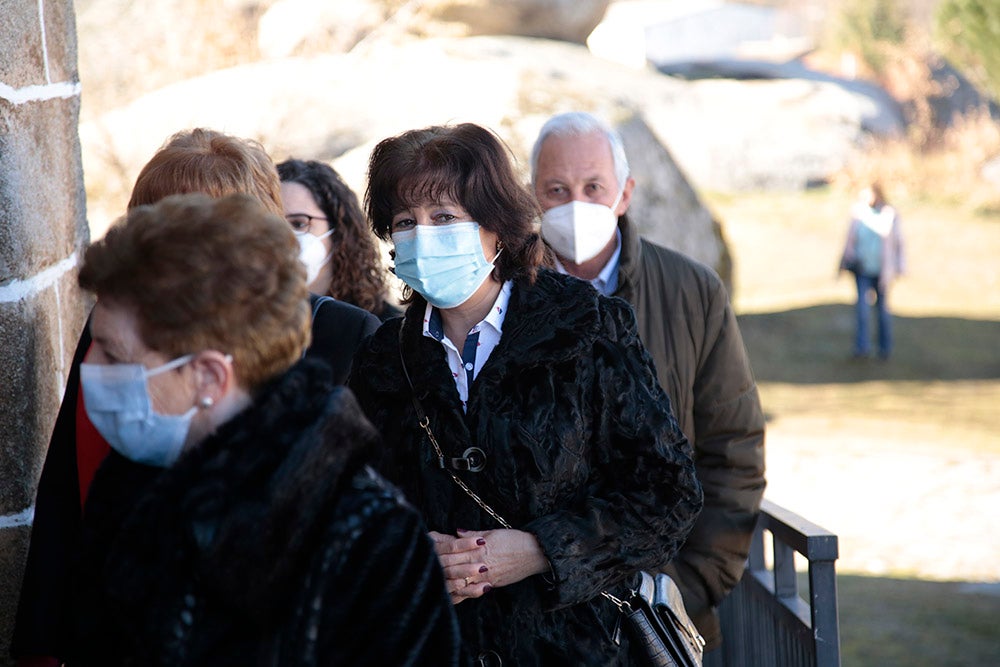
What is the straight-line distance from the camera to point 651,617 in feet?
8.35

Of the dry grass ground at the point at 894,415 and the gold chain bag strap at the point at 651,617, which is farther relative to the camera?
the dry grass ground at the point at 894,415

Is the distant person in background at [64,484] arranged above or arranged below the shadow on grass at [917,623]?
above

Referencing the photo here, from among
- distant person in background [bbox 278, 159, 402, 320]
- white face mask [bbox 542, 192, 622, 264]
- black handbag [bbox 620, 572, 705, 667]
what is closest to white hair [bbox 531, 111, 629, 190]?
white face mask [bbox 542, 192, 622, 264]

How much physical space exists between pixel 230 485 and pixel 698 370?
2038 mm

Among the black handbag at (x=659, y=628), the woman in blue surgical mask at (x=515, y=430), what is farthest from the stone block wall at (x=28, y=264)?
the black handbag at (x=659, y=628)

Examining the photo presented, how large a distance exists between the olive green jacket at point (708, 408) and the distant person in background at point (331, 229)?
93 cm

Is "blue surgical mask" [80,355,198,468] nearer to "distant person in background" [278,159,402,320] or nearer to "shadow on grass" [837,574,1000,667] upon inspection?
"distant person in background" [278,159,402,320]

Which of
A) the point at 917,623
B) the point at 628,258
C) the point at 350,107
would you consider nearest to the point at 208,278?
the point at 628,258

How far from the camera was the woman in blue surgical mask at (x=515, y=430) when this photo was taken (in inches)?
94.7

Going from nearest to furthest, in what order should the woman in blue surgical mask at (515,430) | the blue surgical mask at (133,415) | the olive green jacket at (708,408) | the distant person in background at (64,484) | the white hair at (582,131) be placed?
the blue surgical mask at (133,415), the distant person in background at (64,484), the woman in blue surgical mask at (515,430), the olive green jacket at (708,408), the white hair at (582,131)

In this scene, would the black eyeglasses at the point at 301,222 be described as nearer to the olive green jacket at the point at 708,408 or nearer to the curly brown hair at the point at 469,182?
the olive green jacket at the point at 708,408

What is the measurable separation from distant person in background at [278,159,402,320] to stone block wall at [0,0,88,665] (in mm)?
936

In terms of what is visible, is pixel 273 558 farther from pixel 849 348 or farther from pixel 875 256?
pixel 849 348

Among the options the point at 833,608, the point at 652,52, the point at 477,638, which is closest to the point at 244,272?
the point at 477,638
